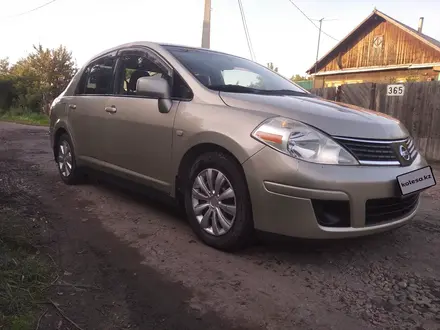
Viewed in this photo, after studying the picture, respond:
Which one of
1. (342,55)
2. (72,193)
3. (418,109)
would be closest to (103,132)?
(72,193)

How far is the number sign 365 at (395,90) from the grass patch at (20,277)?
25.8ft

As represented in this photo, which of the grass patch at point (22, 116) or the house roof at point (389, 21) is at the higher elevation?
the house roof at point (389, 21)

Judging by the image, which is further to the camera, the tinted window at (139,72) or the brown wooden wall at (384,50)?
the brown wooden wall at (384,50)

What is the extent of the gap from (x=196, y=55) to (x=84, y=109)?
155cm

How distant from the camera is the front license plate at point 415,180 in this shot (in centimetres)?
263

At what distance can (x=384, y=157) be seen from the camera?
2646 millimetres

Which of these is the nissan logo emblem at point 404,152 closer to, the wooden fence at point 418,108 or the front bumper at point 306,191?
the front bumper at point 306,191

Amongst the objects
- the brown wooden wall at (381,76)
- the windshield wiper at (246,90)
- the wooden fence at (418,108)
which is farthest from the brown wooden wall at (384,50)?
the windshield wiper at (246,90)

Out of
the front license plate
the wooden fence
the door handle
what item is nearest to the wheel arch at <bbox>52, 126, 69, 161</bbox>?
the door handle

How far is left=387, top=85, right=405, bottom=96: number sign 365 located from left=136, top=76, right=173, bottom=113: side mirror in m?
6.77

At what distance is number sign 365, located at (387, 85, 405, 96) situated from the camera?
27.2ft

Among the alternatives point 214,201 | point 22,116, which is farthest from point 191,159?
point 22,116

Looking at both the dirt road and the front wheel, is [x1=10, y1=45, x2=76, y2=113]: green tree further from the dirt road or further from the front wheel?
the dirt road

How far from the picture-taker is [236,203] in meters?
2.73
